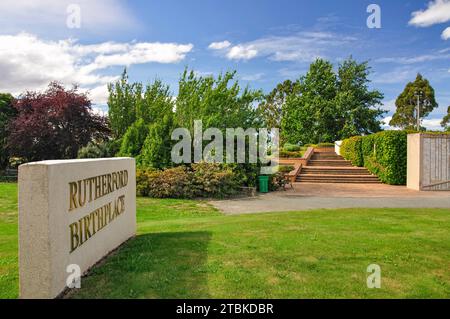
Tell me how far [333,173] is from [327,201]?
37.7 feet

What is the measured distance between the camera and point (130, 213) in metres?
7.08

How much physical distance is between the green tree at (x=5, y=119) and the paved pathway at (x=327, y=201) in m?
20.2

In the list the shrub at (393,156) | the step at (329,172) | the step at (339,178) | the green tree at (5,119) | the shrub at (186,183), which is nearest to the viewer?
the shrub at (186,183)

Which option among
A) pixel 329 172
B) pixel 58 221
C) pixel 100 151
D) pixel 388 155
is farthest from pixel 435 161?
pixel 58 221

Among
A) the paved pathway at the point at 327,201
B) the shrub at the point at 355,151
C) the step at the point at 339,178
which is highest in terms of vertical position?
the shrub at the point at 355,151

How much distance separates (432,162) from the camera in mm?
18703

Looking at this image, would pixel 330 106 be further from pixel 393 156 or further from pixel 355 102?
pixel 393 156

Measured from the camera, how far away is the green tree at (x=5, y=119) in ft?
91.8

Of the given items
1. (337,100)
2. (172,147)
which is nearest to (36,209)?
(172,147)

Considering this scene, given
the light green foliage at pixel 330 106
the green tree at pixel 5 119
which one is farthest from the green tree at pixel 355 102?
the green tree at pixel 5 119

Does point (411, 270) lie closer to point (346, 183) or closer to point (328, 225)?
point (328, 225)

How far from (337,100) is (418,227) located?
3600 centimetres

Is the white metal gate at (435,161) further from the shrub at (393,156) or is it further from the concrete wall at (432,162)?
the shrub at (393,156)

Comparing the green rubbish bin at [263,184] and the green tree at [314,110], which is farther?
the green tree at [314,110]
